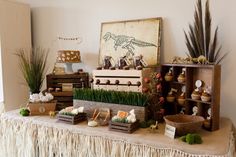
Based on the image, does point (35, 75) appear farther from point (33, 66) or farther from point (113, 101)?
point (113, 101)

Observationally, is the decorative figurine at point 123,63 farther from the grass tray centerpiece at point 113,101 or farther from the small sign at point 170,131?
the small sign at point 170,131

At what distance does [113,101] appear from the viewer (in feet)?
4.95

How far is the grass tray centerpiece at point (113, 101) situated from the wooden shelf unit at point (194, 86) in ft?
0.94

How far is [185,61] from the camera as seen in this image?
1.56 metres

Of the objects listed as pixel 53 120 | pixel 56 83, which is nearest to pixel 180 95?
pixel 53 120

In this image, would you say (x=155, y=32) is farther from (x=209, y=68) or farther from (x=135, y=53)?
(x=209, y=68)

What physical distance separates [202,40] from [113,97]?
26.5 inches

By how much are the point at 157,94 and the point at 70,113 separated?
1.84 feet

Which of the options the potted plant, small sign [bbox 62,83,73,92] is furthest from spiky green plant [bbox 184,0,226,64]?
the potted plant

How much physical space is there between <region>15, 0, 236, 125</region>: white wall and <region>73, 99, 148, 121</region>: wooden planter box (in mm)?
573

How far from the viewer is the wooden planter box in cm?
143

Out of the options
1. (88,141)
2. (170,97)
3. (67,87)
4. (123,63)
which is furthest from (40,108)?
(170,97)

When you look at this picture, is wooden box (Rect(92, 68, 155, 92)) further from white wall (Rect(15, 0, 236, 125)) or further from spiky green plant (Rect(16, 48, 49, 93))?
spiky green plant (Rect(16, 48, 49, 93))

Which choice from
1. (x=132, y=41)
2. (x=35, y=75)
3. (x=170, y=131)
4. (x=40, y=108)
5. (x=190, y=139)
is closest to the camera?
(x=190, y=139)
